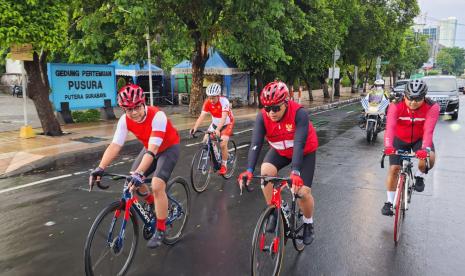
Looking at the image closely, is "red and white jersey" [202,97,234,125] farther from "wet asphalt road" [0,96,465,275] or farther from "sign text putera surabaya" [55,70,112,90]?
"sign text putera surabaya" [55,70,112,90]

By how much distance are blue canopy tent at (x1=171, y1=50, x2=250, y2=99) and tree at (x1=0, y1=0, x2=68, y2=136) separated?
42.6ft

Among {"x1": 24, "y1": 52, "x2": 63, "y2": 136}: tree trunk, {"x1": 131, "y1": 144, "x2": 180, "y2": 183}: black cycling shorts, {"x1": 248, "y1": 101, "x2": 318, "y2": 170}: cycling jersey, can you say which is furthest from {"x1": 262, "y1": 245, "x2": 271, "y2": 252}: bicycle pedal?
{"x1": 24, "y1": 52, "x2": 63, "y2": 136}: tree trunk

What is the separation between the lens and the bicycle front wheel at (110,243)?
12.0 ft

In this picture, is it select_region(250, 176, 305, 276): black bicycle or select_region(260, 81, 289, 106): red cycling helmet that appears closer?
select_region(250, 176, 305, 276): black bicycle

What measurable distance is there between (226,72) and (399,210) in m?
20.3

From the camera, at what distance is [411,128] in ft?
18.0

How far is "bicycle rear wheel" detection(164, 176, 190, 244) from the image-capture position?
4824 millimetres

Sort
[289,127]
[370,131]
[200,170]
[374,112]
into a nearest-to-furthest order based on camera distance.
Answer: [289,127] → [200,170] → [370,131] → [374,112]

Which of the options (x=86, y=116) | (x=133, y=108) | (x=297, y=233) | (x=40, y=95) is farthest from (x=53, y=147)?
(x=297, y=233)

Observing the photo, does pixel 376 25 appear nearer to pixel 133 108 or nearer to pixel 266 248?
pixel 133 108

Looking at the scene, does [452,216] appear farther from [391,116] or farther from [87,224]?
[87,224]

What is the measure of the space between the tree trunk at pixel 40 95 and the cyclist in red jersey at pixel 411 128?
11.0 metres

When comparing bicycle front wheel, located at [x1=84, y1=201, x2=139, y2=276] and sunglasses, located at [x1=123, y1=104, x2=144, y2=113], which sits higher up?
sunglasses, located at [x1=123, y1=104, x2=144, y2=113]

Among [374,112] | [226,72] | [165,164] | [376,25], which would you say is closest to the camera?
[165,164]
